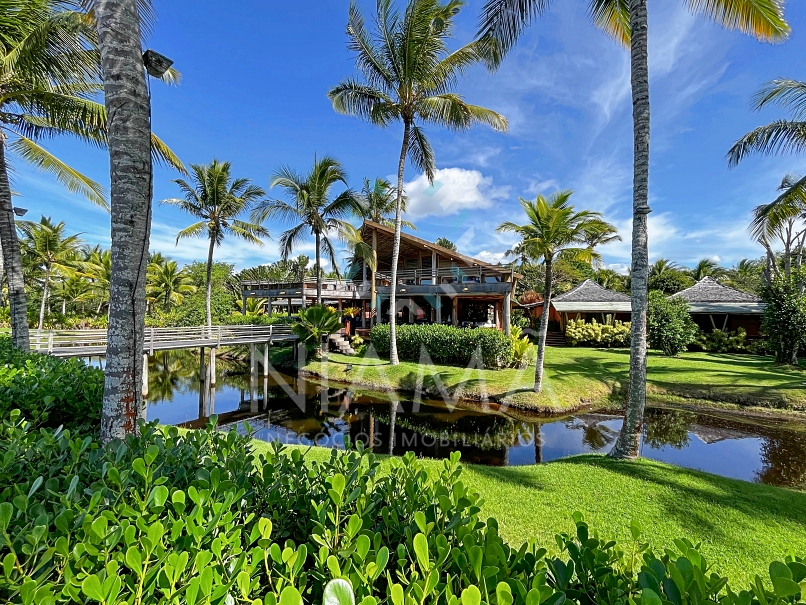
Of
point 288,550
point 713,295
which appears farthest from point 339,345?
point 713,295

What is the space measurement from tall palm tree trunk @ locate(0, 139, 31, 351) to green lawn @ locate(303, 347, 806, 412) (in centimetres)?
975

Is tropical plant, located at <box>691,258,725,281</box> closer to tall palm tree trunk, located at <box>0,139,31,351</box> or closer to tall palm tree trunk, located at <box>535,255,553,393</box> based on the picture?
tall palm tree trunk, located at <box>535,255,553,393</box>

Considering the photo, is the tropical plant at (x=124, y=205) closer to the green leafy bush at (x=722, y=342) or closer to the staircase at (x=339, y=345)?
the staircase at (x=339, y=345)

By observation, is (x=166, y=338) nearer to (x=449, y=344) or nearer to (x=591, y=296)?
(x=449, y=344)

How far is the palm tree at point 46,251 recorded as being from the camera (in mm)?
23906

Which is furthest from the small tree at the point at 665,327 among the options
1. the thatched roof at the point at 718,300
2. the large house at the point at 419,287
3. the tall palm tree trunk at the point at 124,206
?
the tall palm tree trunk at the point at 124,206

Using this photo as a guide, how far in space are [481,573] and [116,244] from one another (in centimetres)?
316

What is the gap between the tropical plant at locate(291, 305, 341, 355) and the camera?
17297 millimetres

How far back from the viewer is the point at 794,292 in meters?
14.2

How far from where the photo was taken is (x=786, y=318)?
1430 cm

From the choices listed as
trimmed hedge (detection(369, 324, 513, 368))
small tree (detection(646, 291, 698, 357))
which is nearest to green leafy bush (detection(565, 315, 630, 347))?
small tree (detection(646, 291, 698, 357))

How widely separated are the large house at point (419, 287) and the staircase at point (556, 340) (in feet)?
12.6

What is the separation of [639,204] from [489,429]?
6.51 metres

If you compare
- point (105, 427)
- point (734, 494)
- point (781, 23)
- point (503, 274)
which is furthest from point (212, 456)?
point (503, 274)
